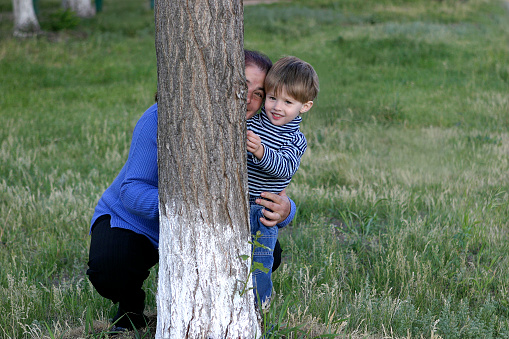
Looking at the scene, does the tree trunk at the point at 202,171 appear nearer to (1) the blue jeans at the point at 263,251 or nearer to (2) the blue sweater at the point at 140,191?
(2) the blue sweater at the point at 140,191

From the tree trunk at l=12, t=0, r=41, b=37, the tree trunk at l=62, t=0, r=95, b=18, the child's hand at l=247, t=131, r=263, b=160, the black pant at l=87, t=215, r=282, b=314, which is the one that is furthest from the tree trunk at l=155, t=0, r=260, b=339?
the tree trunk at l=62, t=0, r=95, b=18

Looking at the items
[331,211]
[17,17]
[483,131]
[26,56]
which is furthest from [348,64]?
[17,17]

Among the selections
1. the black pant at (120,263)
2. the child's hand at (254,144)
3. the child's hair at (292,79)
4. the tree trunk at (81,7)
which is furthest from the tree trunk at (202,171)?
the tree trunk at (81,7)

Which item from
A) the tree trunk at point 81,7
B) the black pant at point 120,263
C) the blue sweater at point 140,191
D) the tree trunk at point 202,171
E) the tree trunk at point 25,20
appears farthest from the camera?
the tree trunk at point 81,7

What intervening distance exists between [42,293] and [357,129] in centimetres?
567

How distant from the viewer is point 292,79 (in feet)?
9.82

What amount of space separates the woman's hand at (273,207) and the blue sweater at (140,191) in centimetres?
20

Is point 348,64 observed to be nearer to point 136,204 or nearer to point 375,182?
point 375,182

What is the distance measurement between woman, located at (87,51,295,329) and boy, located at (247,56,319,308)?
0.11 meters

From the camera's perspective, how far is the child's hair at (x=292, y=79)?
3.00m

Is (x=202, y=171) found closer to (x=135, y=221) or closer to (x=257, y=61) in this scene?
(x=135, y=221)

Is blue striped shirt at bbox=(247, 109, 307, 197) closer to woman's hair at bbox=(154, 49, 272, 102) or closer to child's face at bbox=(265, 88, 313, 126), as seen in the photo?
child's face at bbox=(265, 88, 313, 126)

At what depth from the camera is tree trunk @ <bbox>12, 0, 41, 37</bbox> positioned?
15.9 meters

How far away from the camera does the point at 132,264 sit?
301cm
